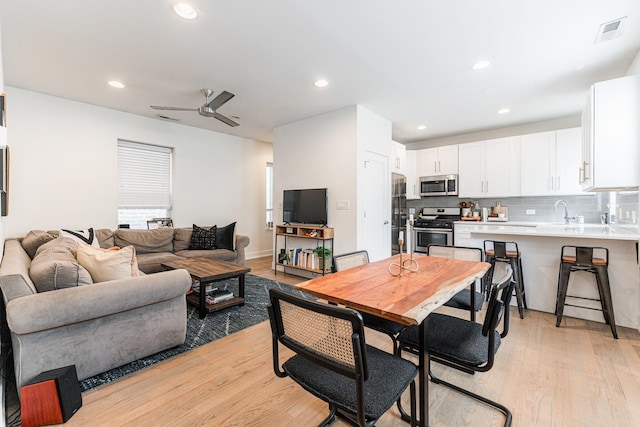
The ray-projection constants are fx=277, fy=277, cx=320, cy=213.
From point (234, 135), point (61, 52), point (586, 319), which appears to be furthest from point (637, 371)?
point (234, 135)

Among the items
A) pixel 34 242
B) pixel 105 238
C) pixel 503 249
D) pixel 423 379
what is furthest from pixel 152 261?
pixel 503 249

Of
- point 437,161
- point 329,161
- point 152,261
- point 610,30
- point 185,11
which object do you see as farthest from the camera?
point 437,161

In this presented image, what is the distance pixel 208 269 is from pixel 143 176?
2.80 metres

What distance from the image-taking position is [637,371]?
2.00 metres

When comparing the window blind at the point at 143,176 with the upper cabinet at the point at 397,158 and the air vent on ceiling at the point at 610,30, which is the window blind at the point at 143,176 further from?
the air vent on ceiling at the point at 610,30

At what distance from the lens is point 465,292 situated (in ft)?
8.04

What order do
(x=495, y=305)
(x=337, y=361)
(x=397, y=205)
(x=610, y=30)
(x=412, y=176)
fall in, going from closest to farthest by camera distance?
(x=337, y=361) < (x=495, y=305) < (x=610, y=30) < (x=397, y=205) < (x=412, y=176)

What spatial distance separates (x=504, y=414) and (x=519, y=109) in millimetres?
4418

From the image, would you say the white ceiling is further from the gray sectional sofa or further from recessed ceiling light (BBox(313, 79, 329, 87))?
the gray sectional sofa

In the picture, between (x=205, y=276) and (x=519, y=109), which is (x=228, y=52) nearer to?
(x=205, y=276)

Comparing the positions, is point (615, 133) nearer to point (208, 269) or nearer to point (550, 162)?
point (550, 162)

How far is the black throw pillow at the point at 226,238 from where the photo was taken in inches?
187

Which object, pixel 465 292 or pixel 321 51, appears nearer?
pixel 465 292

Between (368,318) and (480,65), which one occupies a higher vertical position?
(480,65)
